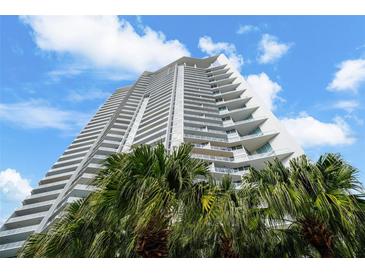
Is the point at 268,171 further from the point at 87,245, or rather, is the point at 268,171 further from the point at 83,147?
the point at 83,147

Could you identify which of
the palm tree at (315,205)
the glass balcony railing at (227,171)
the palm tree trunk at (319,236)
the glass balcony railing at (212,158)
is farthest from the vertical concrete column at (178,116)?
the palm tree trunk at (319,236)

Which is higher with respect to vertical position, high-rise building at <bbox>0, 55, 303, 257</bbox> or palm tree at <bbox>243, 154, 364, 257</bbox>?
high-rise building at <bbox>0, 55, 303, 257</bbox>

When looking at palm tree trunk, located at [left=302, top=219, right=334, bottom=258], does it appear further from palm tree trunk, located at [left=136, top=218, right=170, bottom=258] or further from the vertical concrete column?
the vertical concrete column

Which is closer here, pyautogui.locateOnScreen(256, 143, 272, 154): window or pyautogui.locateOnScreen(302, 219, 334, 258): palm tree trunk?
pyautogui.locateOnScreen(302, 219, 334, 258): palm tree trunk

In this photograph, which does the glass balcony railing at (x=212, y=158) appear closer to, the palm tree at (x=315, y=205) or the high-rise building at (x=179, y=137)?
the high-rise building at (x=179, y=137)

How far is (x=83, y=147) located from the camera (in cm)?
5650

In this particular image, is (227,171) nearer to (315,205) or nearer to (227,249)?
(315,205)

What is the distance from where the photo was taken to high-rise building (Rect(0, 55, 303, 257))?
35.8 m

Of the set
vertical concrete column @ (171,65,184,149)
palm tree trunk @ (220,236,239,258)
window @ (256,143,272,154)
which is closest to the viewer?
palm tree trunk @ (220,236,239,258)

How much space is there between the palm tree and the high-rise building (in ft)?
76.1

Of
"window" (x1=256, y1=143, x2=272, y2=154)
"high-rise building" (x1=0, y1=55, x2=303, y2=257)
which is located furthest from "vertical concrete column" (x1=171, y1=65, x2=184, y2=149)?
"window" (x1=256, y1=143, x2=272, y2=154)

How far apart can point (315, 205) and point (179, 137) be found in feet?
100
